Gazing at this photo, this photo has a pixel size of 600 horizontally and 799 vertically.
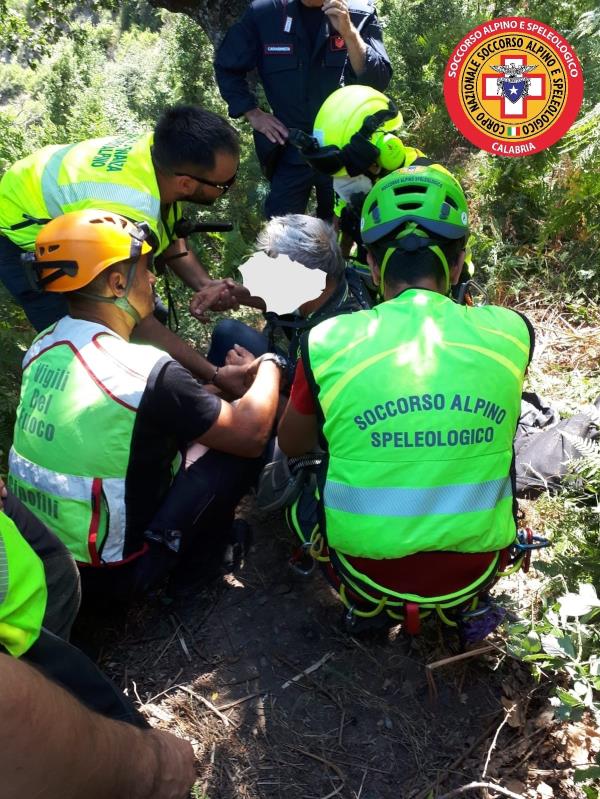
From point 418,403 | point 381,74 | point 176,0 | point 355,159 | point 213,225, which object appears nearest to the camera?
point 418,403

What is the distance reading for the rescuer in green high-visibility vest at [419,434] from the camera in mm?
2025

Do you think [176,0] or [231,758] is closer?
[231,758]

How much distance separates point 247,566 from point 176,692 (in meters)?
0.64

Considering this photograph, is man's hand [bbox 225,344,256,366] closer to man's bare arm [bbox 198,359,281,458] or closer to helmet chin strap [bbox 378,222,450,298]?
man's bare arm [bbox 198,359,281,458]

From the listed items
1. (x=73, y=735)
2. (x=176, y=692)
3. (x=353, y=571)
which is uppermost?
(x=73, y=735)

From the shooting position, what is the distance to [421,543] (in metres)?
2.07

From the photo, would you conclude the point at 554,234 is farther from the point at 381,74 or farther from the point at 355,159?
the point at 355,159

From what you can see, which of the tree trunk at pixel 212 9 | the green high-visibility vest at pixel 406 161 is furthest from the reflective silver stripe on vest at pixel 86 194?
the tree trunk at pixel 212 9

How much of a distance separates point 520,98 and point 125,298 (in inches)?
129

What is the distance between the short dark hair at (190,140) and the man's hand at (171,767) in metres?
2.49

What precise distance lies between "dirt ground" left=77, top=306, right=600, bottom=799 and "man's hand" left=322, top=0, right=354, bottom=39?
10.5 ft

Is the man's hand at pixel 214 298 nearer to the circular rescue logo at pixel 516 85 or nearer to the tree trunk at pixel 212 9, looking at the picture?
the circular rescue logo at pixel 516 85

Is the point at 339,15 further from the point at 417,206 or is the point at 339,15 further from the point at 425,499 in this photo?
the point at 425,499

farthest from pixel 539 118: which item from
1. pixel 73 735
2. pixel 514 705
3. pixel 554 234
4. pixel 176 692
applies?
pixel 73 735
